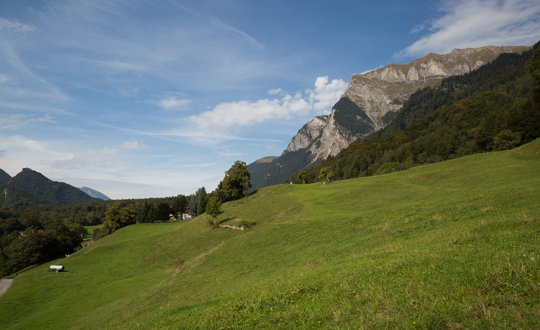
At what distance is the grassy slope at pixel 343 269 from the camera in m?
6.49

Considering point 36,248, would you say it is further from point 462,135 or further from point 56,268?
point 462,135

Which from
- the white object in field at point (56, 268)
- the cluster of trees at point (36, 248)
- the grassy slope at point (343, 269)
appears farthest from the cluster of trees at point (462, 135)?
the cluster of trees at point (36, 248)

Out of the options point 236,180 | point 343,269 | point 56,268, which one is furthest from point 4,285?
point 236,180

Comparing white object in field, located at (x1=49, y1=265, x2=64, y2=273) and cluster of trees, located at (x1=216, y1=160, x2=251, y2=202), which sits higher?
cluster of trees, located at (x1=216, y1=160, x2=251, y2=202)

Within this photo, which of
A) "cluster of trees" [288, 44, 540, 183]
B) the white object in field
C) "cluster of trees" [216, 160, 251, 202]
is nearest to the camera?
the white object in field

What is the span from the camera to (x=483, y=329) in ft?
16.4

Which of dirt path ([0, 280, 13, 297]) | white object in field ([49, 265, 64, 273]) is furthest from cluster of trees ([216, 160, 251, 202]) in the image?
dirt path ([0, 280, 13, 297])

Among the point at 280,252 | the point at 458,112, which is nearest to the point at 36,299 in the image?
the point at 280,252

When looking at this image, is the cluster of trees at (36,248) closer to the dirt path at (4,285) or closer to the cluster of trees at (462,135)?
the dirt path at (4,285)

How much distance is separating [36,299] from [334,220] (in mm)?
41070

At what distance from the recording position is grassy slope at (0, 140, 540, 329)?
21.3 ft

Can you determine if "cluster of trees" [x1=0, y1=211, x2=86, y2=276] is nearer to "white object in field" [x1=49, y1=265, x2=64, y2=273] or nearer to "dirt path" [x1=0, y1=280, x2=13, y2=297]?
"dirt path" [x1=0, y1=280, x2=13, y2=297]

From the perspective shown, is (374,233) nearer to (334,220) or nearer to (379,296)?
(334,220)

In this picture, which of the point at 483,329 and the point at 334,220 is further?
the point at 334,220
